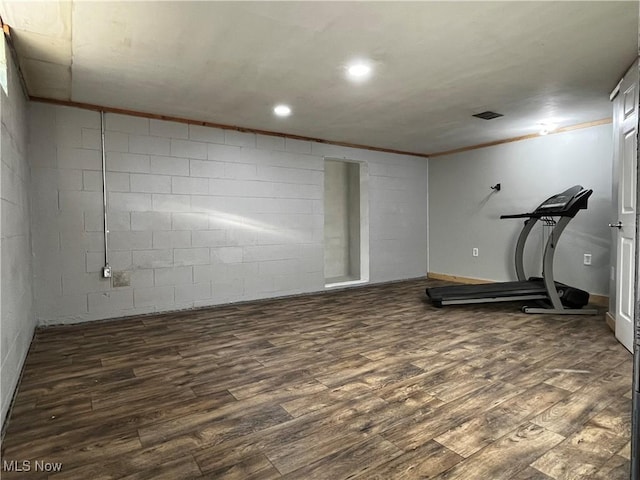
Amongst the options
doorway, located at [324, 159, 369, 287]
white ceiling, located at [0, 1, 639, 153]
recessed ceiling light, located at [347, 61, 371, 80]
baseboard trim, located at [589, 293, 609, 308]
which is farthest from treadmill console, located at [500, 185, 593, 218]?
doorway, located at [324, 159, 369, 287]

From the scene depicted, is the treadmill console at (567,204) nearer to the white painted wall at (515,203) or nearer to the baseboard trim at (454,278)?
the white painted wall at (515,203)

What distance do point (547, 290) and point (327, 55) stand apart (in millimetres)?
3436

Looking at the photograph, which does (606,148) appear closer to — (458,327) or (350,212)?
(458,327)

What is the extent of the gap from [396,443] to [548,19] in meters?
2.54

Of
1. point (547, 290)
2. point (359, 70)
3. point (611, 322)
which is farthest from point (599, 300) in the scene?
point (359, 70)

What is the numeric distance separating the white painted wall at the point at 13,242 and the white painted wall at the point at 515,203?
18.9 feet

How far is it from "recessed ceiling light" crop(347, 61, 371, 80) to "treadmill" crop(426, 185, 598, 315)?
2582 mm

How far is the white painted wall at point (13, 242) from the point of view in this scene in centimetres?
198

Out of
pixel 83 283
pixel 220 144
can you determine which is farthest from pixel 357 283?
pixel 83 283

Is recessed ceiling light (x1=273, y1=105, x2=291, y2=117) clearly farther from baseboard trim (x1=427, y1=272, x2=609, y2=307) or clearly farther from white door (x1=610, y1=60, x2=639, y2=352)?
baseboard trim (x1=427, y1=272, x2=609, y2=307)

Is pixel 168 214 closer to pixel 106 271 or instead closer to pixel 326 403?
pixel 106 271

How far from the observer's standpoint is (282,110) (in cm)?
392

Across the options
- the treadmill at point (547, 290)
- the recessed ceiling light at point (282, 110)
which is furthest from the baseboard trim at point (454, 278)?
the recessed ceiling light at point (282, 110)

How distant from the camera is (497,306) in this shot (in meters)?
4.37
